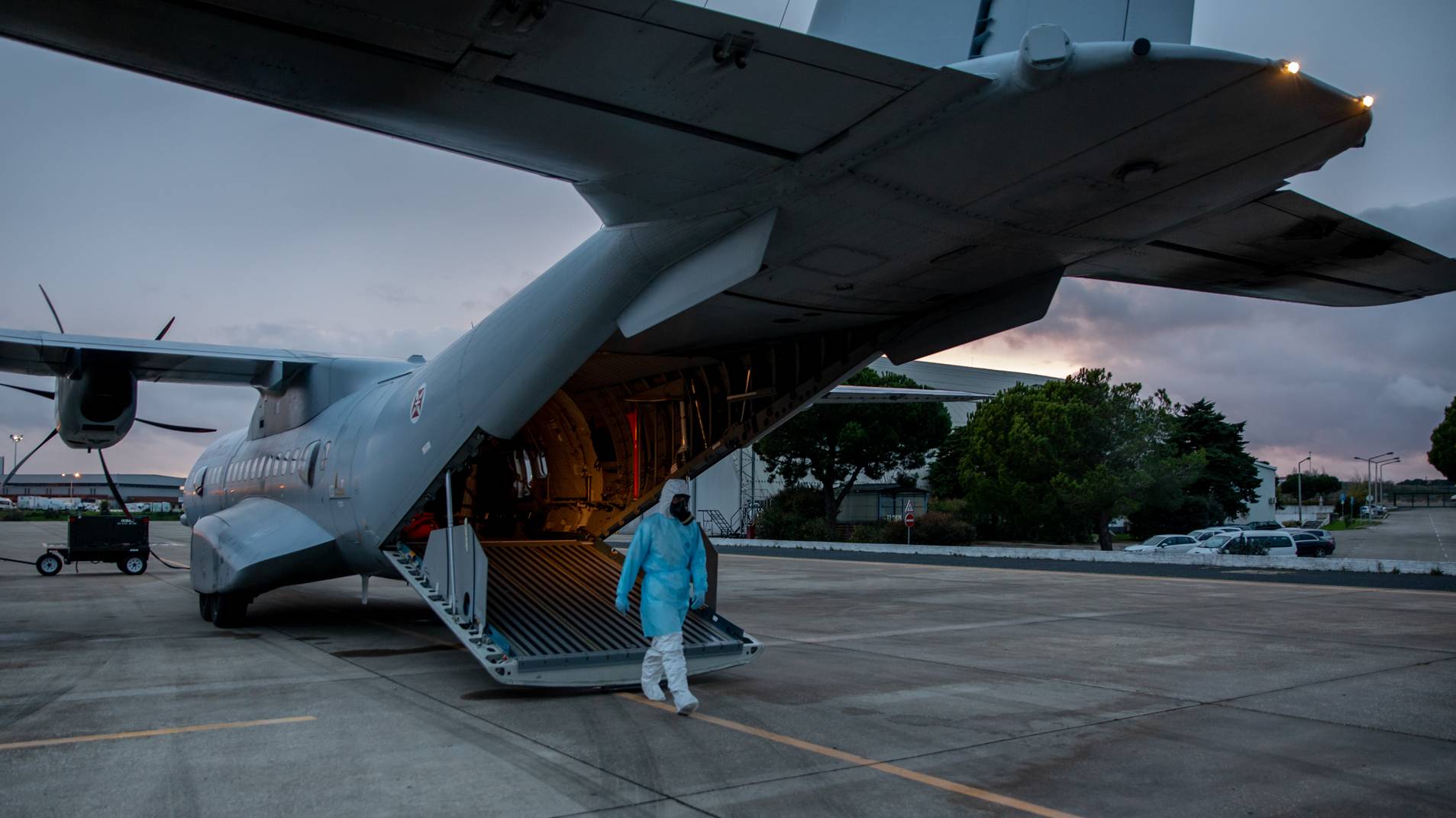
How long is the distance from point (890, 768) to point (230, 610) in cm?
1041

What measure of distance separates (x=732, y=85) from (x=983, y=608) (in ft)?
38.1

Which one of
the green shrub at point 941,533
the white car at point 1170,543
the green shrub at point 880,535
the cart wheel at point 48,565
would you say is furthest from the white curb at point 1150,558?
the cart wheel at point 48,565

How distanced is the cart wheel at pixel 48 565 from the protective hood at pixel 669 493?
21886 mm

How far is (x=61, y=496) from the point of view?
12988 cm

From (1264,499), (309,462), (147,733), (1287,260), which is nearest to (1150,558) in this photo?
(1287,260)

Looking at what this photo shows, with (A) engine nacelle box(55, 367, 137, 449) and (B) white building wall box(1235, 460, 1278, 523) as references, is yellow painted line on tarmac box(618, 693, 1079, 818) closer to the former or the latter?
(A) engine nacelle box(55, 367, 137, 449)

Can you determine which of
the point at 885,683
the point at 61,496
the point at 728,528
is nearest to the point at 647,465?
the point at 885,683

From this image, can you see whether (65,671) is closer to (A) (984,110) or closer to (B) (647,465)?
(B) (647,465)

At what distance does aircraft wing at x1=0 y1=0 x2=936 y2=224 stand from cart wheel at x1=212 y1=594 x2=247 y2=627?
8.97 metres

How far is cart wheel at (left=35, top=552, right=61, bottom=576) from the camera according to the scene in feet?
75.3

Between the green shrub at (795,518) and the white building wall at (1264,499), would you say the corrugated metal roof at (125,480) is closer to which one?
the green shrub at (795,518)

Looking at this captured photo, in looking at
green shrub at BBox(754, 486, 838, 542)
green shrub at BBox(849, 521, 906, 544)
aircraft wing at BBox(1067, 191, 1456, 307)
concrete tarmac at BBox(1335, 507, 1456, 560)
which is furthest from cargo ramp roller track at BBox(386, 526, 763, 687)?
concrete tarmac at BBox(1335, 507, 1456, 560)

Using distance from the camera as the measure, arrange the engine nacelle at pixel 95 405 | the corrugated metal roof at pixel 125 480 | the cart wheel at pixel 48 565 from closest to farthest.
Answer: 1. the engine nacelle at pixel 95 405
2. the cart wheel at pixel 48 565
3. the corrugated metal roof at pixel 125 480

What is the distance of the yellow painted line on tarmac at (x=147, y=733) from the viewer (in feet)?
20.6
